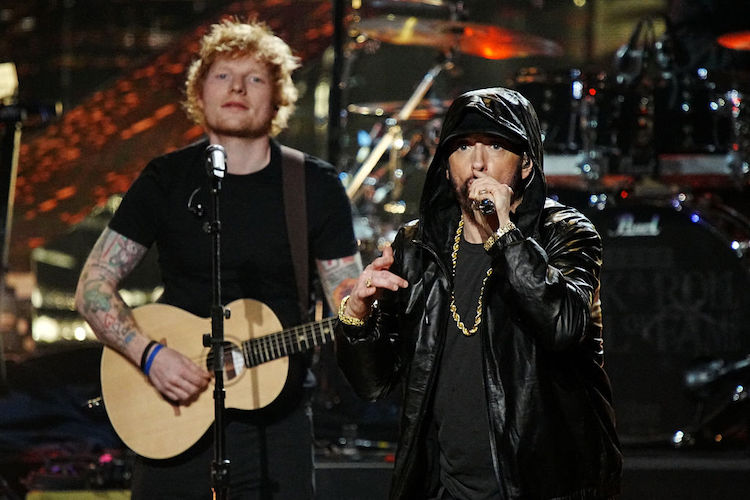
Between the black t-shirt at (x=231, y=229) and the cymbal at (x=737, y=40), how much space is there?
3235 millimetres

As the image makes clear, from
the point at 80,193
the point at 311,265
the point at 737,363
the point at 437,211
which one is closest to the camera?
the point at 437,211

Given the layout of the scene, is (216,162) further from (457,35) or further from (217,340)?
(457,35)

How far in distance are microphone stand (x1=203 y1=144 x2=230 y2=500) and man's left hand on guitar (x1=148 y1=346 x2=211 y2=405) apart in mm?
382

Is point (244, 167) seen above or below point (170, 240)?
above

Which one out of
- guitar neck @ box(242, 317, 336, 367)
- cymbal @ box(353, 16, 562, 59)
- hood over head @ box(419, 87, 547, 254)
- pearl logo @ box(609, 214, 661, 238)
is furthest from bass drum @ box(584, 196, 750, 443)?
hood over head @ box(419, 87, 547, 254)

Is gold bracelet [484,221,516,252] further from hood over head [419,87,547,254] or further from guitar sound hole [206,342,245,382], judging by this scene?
guitar sound hole [206,342,245,382]

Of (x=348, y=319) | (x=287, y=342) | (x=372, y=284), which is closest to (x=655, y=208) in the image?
(x=287, y=342)

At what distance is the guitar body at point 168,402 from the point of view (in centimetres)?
384

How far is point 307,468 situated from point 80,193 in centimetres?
441

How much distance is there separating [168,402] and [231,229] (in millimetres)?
733

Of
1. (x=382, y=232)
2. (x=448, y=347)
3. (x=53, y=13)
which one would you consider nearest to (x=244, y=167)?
(x=448, y=347)

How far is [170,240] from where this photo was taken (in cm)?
401

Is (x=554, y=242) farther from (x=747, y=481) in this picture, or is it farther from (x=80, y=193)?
(x=80, y=193)

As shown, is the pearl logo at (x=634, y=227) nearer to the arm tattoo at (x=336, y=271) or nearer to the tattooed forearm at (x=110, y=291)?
the arm tattoo at (x=336, y=271)
